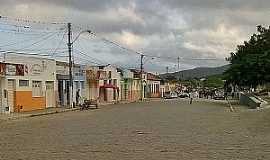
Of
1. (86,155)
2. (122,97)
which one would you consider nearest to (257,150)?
(86,155)

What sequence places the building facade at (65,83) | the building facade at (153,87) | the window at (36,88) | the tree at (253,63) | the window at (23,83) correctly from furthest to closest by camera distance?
the building facade at (153,87) → the tree at (253,63) → the building facade at (65,83) → the window at (36,88) → the window at (23,83)

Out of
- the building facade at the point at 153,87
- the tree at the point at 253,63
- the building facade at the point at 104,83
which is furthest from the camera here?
the building facade at the point at 153,87

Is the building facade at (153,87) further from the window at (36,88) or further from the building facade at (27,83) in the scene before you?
the window at (36,88)

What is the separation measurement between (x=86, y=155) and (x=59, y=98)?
43.4 m

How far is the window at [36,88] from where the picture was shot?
49.5 m

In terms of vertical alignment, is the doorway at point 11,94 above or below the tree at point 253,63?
below

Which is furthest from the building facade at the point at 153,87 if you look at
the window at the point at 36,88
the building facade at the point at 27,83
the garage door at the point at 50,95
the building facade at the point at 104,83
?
the window at the point at 36,88

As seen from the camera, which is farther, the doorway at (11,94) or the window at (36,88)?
the window at (36,88)

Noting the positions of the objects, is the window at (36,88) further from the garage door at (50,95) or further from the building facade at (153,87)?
the building facade at (153,87)

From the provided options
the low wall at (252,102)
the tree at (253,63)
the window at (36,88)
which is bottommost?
the low wall at (252,102)

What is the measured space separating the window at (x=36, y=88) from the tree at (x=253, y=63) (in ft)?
82.8

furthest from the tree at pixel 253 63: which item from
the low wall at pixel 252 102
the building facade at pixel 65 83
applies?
the building facade at pixel 65 83

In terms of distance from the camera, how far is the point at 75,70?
62.8 meters

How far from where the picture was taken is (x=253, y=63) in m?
62.3
